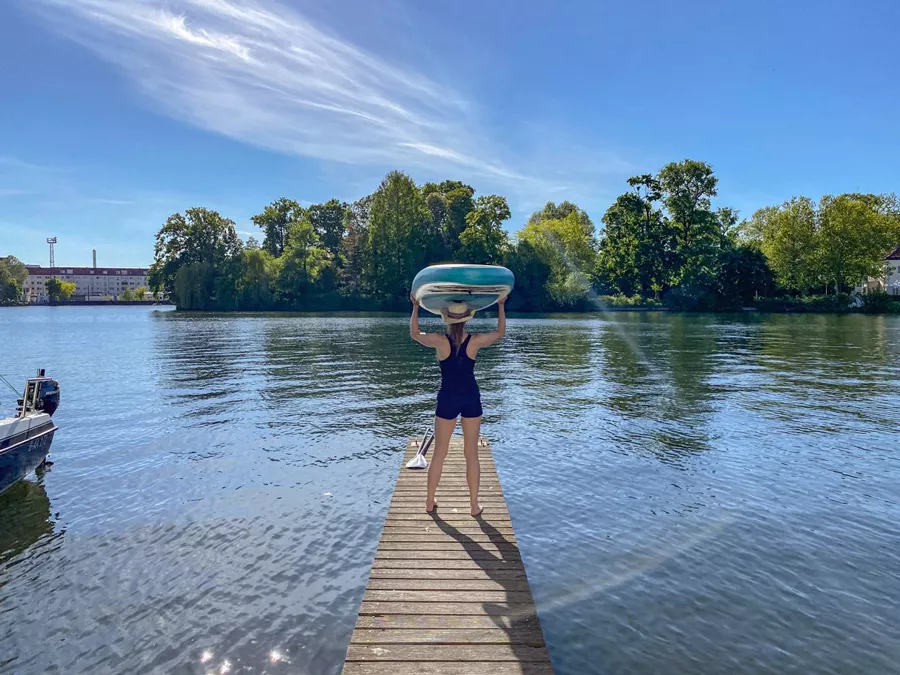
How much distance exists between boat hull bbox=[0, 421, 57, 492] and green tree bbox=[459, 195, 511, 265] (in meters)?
86.9

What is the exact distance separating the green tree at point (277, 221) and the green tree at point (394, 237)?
31.6 meters

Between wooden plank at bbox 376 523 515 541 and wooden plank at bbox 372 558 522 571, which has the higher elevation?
wooden plank at bbox 376 523 515 541

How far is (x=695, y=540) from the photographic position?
8.48m

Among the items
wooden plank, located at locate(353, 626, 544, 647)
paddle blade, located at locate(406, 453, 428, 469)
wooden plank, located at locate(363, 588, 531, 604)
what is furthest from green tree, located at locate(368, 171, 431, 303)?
wooden plank, located at locate(353, 626, 544, 647)

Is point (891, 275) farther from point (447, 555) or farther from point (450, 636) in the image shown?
point (450, 636)

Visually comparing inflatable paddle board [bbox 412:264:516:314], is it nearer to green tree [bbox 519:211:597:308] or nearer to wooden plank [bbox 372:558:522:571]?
wooden plank [bbox 372:558:522:571]

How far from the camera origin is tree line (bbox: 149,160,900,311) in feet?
272

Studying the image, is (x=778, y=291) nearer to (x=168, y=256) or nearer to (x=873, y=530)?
(x=873, y=530)

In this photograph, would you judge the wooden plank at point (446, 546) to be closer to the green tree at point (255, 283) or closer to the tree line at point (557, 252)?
the tree line at point (557, 252)

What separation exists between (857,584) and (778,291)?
296 feet

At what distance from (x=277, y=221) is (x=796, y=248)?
98.2 meters

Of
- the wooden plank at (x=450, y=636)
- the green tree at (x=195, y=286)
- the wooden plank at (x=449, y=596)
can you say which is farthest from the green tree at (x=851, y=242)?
the green tree at (x=195, y=286)

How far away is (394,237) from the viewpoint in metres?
101

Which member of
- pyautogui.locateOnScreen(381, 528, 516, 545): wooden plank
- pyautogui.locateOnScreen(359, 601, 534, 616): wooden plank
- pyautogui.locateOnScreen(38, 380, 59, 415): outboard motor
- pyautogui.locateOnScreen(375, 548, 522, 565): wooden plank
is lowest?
pyautogui.locateOnScreen(359, 601, 534, 616): wooden plank
